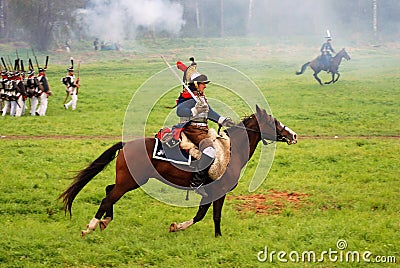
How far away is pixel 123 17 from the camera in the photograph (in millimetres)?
52875

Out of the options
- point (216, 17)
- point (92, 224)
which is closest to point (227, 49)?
point (216, 17)

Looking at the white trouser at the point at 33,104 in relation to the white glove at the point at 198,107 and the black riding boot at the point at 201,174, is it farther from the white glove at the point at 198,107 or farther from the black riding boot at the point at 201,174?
the white glove at the point at 198,107

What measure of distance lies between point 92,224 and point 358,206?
16.1 ft

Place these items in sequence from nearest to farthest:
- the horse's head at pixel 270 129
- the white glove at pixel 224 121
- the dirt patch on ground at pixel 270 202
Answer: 1. the white glove at pixel 224 121
2. the horse's head at pixel 270 129
3. the dirt patch on ground at pixel 270 202

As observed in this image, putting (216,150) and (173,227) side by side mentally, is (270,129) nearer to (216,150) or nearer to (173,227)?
(216,150)

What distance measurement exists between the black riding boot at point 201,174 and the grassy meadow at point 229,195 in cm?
75

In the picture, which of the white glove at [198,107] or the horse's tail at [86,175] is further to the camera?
the horse's tail at [86,175]

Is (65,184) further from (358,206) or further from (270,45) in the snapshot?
(270,45)

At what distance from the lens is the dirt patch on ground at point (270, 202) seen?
11.2 meters

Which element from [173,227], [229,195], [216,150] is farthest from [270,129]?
[229,195]

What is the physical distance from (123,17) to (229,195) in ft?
140

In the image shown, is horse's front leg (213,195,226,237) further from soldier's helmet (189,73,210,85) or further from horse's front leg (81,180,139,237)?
soldier's helmet (189,73,210,85)

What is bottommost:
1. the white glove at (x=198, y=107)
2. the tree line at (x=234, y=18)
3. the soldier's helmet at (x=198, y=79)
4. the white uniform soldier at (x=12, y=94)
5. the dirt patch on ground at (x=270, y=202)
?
the dirt patch on ground at (x=270, y=202)

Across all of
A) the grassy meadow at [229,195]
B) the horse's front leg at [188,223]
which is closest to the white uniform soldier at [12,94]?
the grassy meadow at [229,195]
